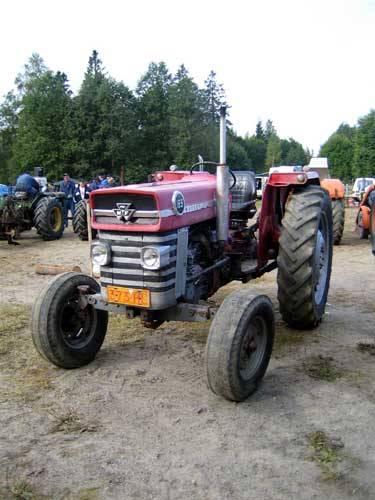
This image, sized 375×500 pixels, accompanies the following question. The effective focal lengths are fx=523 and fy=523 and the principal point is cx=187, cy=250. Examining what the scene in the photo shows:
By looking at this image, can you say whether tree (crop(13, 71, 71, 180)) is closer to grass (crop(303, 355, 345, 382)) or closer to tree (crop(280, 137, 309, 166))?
grass (crop(303, 355, 345, 382))

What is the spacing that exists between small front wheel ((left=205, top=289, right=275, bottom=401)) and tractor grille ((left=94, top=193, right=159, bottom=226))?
2.74ft

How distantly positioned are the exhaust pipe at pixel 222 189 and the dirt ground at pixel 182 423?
1.12 m

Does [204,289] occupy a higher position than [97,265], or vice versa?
[97,265]

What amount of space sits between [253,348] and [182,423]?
2.52 feet

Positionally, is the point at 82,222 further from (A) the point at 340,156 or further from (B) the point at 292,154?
(B) the point at 292,154

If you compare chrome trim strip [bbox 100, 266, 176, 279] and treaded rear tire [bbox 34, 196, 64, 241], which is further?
treaded rear tire [bbox 34, 196, 64, 241]

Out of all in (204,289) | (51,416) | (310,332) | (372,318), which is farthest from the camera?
(372,318)

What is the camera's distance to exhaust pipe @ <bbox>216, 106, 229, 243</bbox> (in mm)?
4312

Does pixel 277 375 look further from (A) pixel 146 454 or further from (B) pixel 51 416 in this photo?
(B) pixel 51 416

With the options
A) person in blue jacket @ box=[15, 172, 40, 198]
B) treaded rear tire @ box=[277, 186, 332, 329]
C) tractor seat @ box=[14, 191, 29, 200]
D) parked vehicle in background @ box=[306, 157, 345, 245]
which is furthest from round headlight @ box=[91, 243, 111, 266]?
person in blue jacket @ box=[15, 172, 40, 198]

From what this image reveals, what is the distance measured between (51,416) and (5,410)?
13.7 inches

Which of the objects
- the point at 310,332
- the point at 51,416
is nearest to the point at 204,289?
the point at 310,332

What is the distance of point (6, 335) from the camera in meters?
5.18

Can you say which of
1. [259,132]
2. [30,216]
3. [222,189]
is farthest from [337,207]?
[259,132]
